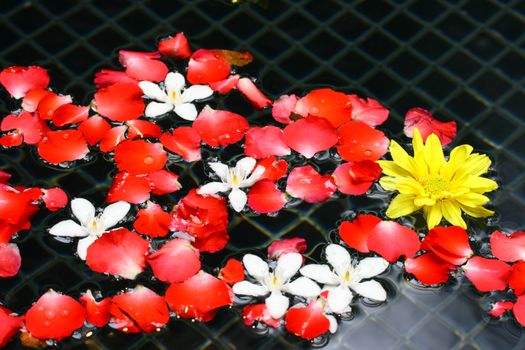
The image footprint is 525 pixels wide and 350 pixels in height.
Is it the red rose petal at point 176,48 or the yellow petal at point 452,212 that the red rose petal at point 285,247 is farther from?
the red rose petal at point 176,48

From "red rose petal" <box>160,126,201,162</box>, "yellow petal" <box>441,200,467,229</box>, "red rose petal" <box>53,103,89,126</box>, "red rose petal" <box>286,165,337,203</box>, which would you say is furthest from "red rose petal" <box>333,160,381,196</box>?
"red rose petal" <box>53,103,89,126</box>

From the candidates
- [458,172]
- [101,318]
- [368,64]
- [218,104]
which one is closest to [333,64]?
[368,64]

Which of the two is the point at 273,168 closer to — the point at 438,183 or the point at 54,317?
the point at 438,183

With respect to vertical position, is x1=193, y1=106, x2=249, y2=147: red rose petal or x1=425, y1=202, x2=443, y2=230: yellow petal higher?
x1=193, y1=106, x2=249, y2=147: red rose petal

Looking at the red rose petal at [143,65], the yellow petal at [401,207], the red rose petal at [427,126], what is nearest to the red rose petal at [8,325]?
the red rose petal at [143,65]

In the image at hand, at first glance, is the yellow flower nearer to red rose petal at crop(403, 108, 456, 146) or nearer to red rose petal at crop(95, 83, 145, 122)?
red rose petal at crop(403, 108, 456, 146)
